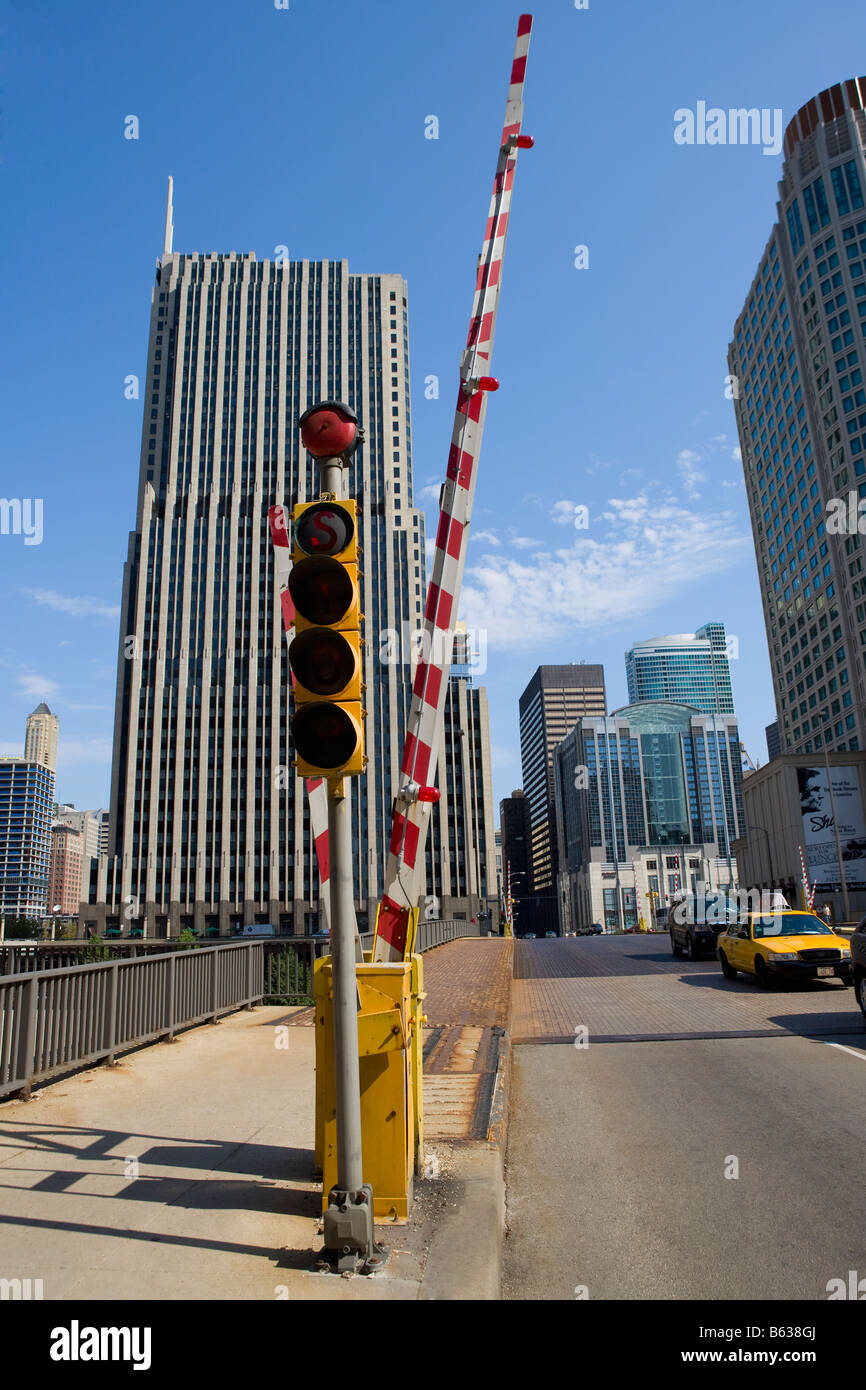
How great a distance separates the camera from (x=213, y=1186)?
518cm

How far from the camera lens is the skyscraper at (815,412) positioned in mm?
92625

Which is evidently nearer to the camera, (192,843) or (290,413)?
(192,843)

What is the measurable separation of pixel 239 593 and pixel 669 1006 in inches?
3793

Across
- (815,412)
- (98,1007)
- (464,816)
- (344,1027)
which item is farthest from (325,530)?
(815,412)

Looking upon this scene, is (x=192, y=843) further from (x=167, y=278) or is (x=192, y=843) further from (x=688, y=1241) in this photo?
(x=688, y=1241)

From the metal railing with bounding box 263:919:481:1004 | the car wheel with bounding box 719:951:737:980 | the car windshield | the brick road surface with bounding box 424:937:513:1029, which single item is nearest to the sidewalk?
the brick road surface with bounding box 424:937:513:1029

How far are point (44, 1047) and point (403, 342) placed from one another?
122885mm

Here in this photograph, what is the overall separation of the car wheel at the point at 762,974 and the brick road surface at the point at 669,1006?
20 centimetres

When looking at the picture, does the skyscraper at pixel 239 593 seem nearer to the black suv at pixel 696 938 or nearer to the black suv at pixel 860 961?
the black suv at pixel 696 938

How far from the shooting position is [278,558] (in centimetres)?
636

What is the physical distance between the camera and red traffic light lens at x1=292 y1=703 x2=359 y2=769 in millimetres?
4211

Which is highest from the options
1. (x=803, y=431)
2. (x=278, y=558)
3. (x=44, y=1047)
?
(x=803, y=431)

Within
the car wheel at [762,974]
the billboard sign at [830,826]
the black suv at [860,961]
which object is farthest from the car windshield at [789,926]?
the billboard sign at [830,826]
